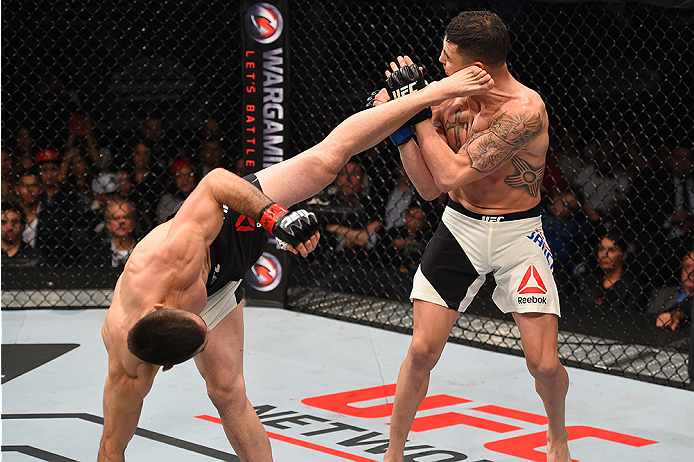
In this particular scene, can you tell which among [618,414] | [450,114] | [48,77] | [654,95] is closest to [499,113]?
[450,114]

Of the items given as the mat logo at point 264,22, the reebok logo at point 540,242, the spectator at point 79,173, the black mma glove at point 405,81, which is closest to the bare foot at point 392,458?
the reebok logo at point 540,242

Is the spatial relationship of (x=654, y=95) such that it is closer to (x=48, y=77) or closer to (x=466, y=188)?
(x=466, y=188)

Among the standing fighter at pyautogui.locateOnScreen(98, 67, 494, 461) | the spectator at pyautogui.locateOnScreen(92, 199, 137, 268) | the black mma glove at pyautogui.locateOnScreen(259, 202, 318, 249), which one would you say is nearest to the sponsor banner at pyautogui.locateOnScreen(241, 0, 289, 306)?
the spectator at pyautogui.locateOnScreen(92, 199, 137, 268)

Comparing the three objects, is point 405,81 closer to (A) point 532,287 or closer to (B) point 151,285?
(A) point 532,287

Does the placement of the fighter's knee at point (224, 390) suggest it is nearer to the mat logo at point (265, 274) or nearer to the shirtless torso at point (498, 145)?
the shirtless torso at point (498, 145)

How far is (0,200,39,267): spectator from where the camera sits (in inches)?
195

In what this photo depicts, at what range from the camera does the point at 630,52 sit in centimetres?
408

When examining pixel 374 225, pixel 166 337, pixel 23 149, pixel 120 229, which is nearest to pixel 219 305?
pixel 166 337

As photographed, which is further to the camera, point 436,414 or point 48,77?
point 48,77

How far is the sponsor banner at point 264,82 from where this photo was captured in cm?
407

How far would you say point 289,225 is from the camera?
5.17 ft

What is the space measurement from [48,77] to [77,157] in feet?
2.12

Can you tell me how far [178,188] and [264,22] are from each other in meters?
1.47

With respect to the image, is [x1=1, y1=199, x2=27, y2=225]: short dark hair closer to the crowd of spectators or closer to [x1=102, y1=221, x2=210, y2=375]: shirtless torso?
the crowd of spectators
